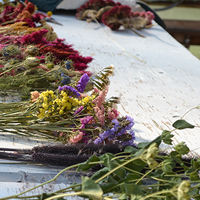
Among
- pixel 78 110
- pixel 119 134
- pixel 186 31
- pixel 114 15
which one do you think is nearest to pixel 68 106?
pixel 78 110

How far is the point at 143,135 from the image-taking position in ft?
2.48

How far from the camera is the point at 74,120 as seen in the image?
2.15 ft

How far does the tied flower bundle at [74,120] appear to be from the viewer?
0.60 meters

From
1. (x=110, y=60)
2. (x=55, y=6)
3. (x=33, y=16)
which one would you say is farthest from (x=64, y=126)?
(x=55, y=6)

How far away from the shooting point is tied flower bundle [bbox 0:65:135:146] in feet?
1.97

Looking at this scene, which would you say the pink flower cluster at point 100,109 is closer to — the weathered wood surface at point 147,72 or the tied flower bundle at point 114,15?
the weathered wood surface at point 147,72

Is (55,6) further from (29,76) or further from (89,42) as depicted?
(29,76)

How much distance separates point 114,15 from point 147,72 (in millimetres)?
748

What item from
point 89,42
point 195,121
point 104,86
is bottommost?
point 89,42

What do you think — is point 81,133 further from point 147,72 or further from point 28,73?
point 147,72

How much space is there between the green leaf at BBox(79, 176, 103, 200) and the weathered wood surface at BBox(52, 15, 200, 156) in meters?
0.36

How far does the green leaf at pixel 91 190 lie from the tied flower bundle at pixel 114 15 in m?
1.61

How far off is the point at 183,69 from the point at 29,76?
703 millimetres

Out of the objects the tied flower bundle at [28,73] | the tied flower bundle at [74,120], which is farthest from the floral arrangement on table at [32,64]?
the tied flower bundle at [74,120]
